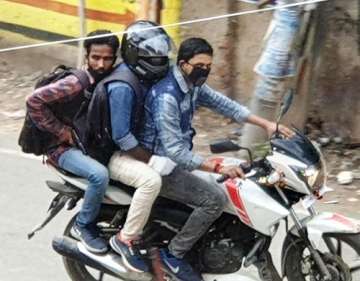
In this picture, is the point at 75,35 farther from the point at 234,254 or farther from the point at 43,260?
the point at 234,254

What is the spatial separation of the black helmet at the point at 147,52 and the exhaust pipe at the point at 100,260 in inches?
38.7

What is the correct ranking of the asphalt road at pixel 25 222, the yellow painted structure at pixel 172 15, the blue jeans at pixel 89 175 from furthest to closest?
the yellow painted structure at pixel 172 15 < the asphalt road at pixel 25 222 < the blue jeans at pixel 89 175

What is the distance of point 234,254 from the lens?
4605mm

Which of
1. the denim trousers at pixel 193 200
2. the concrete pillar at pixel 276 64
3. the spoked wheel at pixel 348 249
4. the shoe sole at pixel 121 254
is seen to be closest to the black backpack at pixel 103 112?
the denim trousers at pixel 193 200

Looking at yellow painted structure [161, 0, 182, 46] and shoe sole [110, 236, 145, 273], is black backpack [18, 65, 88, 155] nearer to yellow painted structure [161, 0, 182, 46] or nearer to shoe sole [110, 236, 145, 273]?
shoe sole [110, 236, 145, 273]

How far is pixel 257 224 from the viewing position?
4.43 meters

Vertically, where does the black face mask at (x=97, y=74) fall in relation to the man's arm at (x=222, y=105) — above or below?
above

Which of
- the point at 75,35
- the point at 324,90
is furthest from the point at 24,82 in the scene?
the point at 324,90

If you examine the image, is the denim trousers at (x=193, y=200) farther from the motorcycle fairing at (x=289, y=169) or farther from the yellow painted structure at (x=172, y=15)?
the yellow painted structure at (x=172, y=15)

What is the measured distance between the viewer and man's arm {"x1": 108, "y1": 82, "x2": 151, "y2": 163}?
4.42m

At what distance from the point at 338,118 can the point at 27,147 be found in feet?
11.0

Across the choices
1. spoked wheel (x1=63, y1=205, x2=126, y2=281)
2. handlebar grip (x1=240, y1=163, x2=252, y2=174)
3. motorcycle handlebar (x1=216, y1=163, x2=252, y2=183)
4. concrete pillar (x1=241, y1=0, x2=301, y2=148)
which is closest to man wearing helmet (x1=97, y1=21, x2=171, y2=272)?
spoked wheel (x1=63, y1=205, x2=126, y2=281)

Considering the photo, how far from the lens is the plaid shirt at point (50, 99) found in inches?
181

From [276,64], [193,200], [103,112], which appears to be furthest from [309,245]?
[276,64]
